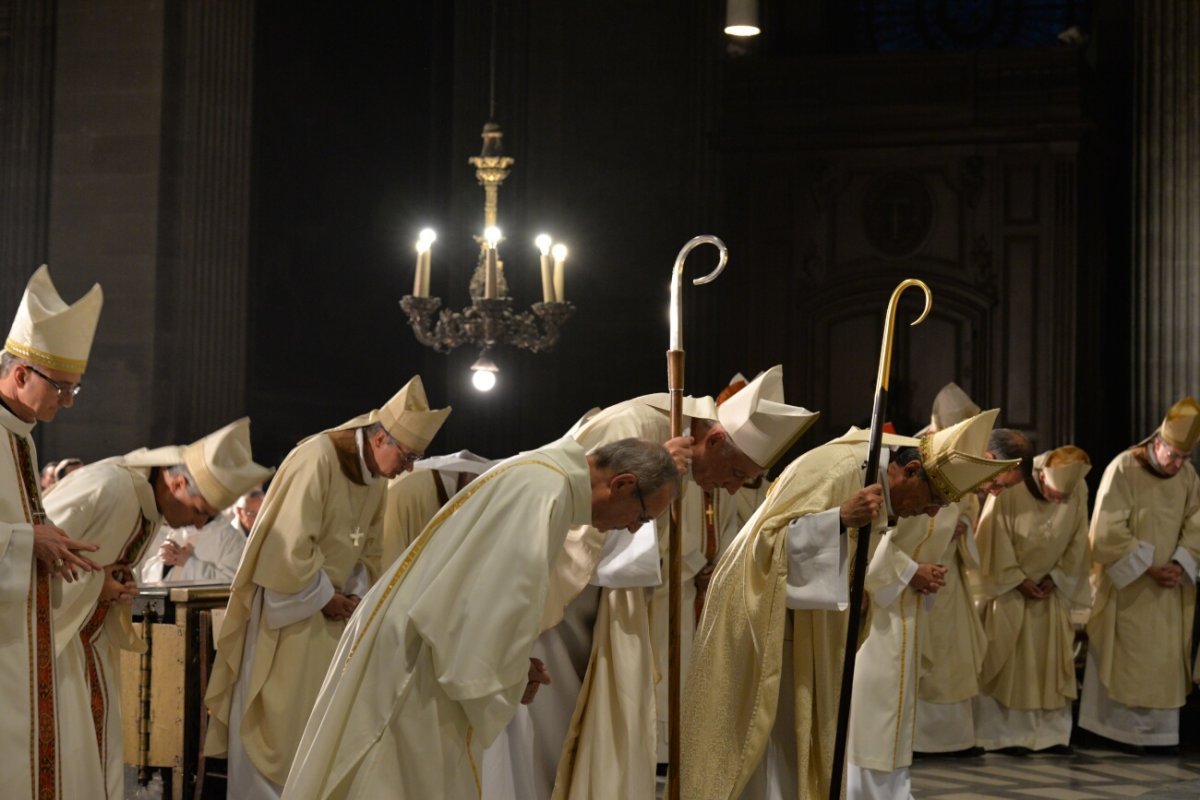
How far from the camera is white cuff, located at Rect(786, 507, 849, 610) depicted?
5211 millimetres

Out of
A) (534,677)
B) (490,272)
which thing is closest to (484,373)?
(490,272)

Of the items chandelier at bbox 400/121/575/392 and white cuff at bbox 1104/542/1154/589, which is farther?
chandelier at bbox 400/121/575/392

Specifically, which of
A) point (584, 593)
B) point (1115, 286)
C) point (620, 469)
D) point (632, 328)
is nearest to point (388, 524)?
point (584, 593)

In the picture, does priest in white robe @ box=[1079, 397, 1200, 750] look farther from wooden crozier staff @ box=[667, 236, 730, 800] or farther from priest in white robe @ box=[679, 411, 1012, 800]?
wooden crozier staff @ box=[667, 236, 730, 800]

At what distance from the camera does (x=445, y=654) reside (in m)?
3.73

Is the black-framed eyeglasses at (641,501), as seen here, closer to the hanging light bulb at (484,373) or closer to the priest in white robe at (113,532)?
the priest in white robe at (113,532)

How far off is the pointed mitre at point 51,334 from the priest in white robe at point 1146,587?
651 centimetres

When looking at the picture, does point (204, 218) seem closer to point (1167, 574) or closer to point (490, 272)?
point (490, 272)

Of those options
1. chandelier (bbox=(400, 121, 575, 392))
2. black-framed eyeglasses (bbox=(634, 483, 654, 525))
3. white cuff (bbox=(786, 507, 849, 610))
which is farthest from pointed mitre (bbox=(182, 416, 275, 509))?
chandelier (bbox=(400, 121, 575, 392))

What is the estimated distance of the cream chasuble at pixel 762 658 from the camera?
531 centimetres

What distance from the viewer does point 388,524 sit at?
27.1 ft

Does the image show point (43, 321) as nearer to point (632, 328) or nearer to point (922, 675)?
point (922, 675)

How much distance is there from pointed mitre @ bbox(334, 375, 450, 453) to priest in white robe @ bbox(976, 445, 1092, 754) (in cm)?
419

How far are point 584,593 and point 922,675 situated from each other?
4.07 metres
